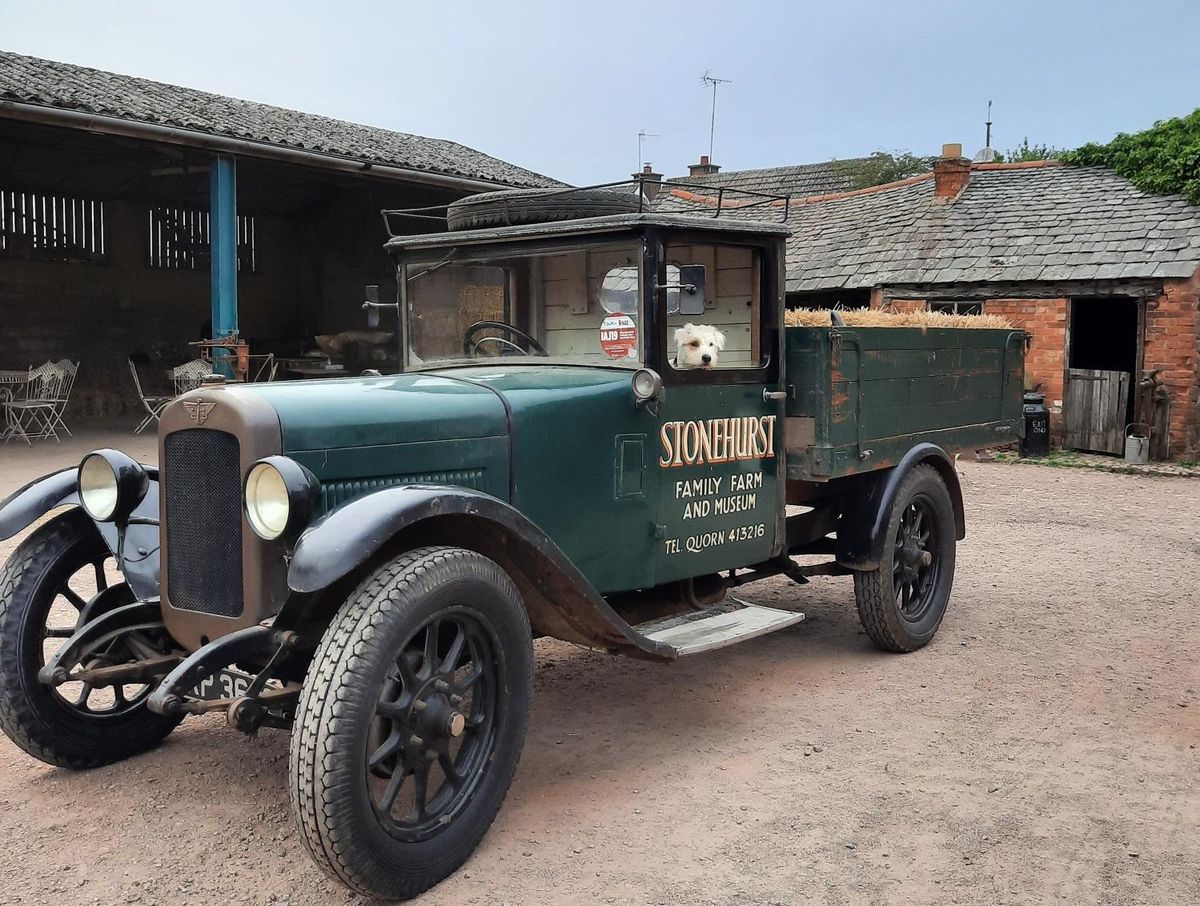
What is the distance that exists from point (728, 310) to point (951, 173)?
1293 cm

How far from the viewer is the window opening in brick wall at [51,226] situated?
16.0 m

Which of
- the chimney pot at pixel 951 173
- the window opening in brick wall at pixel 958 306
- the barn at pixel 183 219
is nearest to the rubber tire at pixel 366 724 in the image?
the barn at pixel 183 219

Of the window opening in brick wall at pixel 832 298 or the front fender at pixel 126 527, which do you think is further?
the window opening in brick wall at pixel 832 298

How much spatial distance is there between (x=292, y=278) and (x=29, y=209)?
15.8ft

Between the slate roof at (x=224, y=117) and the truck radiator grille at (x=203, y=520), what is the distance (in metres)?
8.30

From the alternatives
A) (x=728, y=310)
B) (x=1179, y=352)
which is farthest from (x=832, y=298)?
(x=728, y=310)

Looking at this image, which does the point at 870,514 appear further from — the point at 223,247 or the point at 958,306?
the point at 958,306

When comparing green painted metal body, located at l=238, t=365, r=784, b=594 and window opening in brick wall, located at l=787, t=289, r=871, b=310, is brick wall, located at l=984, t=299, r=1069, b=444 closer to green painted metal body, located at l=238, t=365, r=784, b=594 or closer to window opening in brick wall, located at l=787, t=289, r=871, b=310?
window opening in brick wall, located at l=787, t=289, r=871, b=310

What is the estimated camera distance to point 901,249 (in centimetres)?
1524

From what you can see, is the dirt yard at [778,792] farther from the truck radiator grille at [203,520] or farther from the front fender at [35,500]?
the front fender at [35,500]

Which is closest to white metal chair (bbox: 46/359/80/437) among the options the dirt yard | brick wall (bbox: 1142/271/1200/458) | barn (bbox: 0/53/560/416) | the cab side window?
barn (bbox: 0/53/560/416)

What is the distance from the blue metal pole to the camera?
12.0m

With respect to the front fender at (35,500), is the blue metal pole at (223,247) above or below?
above

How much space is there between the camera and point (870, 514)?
4934mm
